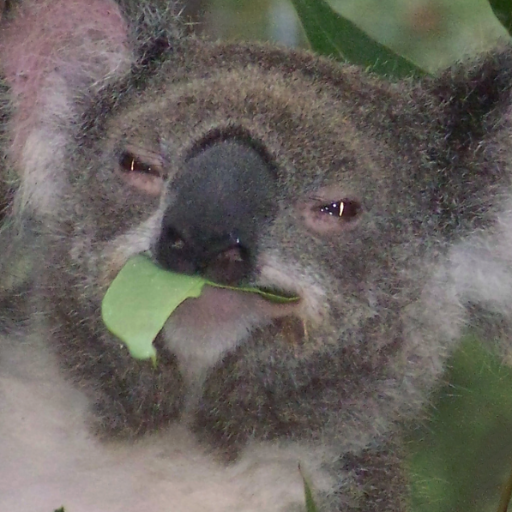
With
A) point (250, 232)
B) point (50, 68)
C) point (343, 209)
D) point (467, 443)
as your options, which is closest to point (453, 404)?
point (467, 443)

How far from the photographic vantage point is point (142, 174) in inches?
41.1

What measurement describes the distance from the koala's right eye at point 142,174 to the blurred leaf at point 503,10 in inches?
29.4

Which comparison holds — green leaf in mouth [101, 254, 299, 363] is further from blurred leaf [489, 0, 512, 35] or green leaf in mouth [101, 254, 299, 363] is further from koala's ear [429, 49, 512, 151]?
blurred leaf [489, 0, 512, 35]

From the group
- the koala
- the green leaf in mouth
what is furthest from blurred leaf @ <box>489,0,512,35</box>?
the green leaf in mouth

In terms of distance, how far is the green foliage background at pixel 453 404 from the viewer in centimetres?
152

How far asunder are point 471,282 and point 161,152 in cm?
60

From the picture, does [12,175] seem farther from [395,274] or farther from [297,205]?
[395,274]

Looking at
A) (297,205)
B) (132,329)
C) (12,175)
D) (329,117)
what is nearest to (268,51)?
(329,117)

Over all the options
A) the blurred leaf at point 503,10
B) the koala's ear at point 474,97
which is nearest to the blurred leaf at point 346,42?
the blurred leaf at point 503,10

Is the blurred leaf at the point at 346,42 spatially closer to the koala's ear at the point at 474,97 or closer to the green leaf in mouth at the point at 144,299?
the koala's ear at the point at 474,97

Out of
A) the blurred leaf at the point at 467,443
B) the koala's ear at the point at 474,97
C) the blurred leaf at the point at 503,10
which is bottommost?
the blurred leaf at the point at 467,443

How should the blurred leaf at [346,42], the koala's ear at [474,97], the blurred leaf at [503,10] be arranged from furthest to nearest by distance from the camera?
the blurred leaf at [346,42], the blurred leaf at [503,10], the koala's ear at [474,97]

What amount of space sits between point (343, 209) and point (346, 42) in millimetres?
648

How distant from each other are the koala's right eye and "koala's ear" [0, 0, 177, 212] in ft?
0.68
